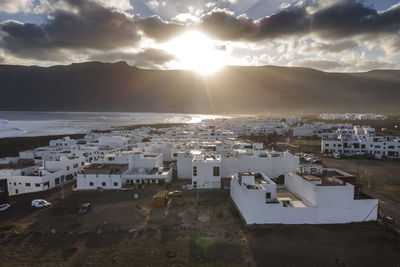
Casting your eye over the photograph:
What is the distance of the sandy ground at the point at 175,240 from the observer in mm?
18234

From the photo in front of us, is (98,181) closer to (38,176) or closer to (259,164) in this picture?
(38,176)

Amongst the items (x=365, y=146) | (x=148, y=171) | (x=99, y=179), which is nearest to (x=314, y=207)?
(x=148, y=171)

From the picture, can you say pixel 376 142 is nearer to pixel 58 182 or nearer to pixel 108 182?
pixel 108 182

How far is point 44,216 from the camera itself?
82.7 ft

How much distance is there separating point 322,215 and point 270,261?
29.7ft

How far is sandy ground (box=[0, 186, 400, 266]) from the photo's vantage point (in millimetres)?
18234

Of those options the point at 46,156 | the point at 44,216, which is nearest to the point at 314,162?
the point at 44,216

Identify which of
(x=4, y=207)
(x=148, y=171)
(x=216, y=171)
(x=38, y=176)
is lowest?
(x=4, y=207)

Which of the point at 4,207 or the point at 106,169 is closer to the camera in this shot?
the point at 4,207

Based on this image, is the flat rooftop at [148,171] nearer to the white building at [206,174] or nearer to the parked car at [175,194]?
the white building at [206,174]

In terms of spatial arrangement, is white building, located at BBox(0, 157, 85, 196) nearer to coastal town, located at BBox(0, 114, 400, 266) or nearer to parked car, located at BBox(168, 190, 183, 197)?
coastal town, located at BBox(0, 114, 400, 266)

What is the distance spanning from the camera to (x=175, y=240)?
67.7 ft

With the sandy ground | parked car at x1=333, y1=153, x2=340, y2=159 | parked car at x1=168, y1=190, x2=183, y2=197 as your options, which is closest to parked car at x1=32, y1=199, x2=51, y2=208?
the sandy ground

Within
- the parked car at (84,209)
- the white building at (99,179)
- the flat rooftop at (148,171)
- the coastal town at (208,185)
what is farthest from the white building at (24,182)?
the flat rooftop at (148,171)
